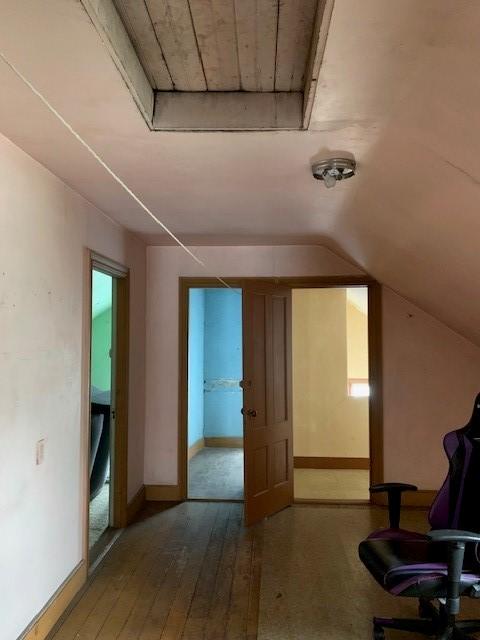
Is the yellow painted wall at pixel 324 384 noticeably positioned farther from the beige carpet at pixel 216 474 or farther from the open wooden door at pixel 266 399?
the open wooden door at pixel 266 399

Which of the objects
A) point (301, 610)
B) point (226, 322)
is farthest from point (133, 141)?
point (226, 322)

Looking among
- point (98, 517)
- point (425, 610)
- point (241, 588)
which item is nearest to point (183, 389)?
point (98, 517)

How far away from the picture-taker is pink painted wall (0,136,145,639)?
2.02 meters

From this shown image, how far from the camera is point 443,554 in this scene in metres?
2.27

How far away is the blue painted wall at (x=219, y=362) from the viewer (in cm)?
679

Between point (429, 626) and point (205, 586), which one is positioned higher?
point (429, 626)

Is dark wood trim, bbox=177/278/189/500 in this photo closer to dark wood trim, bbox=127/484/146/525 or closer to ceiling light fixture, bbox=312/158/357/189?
dark wood trim, bbox=127/484/146/525

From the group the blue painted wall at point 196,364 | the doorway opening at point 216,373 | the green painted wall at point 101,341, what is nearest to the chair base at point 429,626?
the green painted wall at point 101,341

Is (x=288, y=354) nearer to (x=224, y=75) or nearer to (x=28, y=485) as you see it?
(x=28, y=485)

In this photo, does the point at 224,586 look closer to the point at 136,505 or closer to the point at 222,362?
the point at 136,505

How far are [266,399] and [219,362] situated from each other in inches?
118

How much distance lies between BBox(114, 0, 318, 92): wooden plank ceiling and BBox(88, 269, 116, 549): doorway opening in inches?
77.2

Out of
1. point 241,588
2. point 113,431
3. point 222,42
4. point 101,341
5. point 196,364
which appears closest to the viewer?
point 222,42

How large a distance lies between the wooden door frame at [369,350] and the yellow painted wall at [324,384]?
1.18 meters
